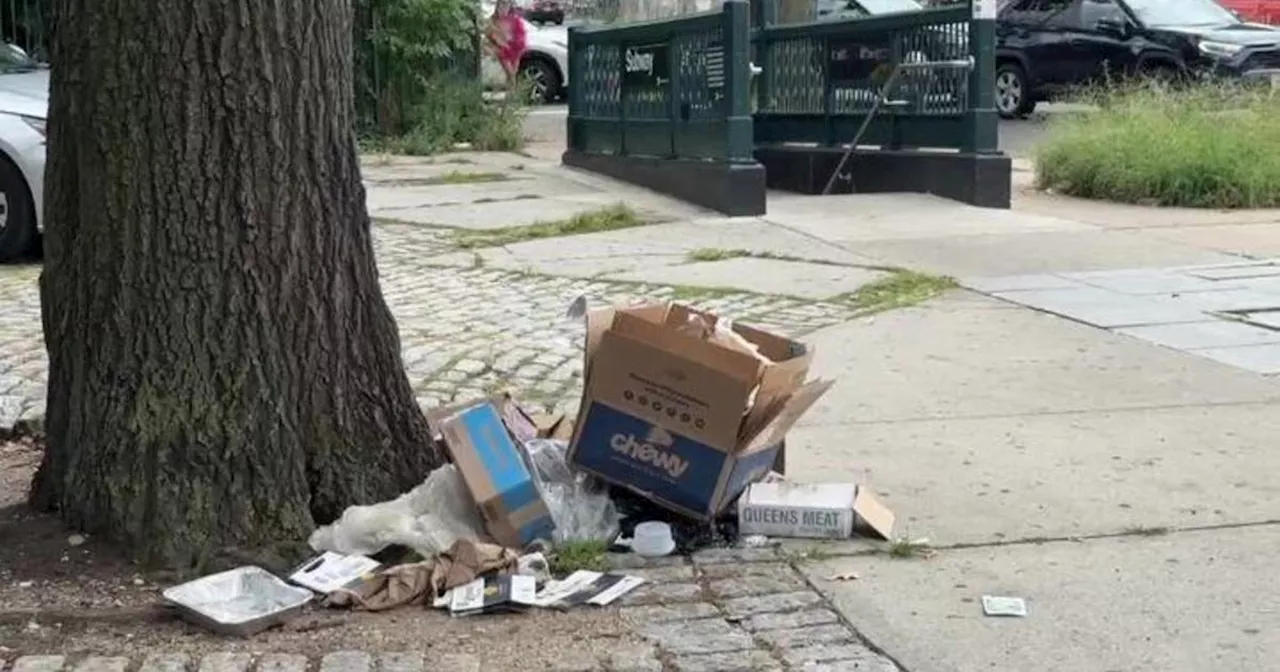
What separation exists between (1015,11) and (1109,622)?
65.0ft

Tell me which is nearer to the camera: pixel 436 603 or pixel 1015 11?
pixel 436 603

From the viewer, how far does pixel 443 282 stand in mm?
9281

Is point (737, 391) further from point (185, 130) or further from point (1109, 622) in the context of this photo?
point (185, 130)

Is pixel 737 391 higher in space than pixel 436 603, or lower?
higher

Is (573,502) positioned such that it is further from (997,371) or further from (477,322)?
(477,322)

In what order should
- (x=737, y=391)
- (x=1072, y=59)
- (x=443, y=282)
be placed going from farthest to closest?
(x=1072, y=59)
(x=443, y=282)
(x=737, y=391)

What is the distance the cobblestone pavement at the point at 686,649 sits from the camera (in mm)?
3959

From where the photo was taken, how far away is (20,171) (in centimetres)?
991

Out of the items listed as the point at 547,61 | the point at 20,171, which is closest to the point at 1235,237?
the point at 20,171

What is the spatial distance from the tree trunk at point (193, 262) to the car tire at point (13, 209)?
5.69m

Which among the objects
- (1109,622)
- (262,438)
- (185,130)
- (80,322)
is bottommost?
(1109,622)

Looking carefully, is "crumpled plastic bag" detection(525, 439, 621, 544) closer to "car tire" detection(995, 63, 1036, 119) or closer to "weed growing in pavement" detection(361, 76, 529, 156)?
"weed growing in pavement" detection(361, 76, 529, 156)

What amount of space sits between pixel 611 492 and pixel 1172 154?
916 centimetres

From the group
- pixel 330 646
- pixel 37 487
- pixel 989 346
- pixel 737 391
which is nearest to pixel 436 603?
pixel 330 646
